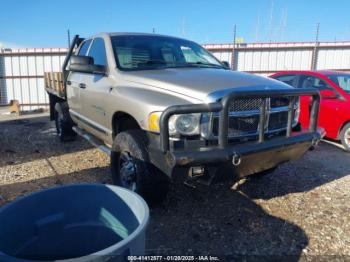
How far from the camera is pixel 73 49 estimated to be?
5.88 m

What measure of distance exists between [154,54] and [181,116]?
64.4 inches

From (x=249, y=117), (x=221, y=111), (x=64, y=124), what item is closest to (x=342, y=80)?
(x=249, y=117)

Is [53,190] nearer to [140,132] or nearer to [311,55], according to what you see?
[140,132]

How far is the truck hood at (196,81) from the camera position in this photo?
2902mm

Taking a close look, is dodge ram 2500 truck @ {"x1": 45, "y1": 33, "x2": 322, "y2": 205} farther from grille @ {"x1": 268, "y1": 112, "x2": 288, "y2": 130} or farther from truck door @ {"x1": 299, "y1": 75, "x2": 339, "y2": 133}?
truck door @ {"x1": 299, "y1": 75, "x2": 339, "y2": 133}

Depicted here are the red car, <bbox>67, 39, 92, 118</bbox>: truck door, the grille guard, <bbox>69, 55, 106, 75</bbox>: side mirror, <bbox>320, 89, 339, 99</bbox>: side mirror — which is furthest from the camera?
<bbox>320, 89, 339, 99</bbox>: side mirror

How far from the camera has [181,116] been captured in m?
2.75

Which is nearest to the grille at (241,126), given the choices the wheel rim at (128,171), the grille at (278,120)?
the grille at (278,120)

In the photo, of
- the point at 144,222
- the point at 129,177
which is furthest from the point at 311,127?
the point at 144,222

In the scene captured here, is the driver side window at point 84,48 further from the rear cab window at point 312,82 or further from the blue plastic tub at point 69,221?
the rear cab window at point 312,82

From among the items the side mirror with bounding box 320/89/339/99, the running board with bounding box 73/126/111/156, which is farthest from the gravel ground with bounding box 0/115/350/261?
the side mirror with bounding box 320/89/339/99

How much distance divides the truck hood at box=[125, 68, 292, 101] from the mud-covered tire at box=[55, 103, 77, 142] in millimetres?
3083

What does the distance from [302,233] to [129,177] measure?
5.99 feet

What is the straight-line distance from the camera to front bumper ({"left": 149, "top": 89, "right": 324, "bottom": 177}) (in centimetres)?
255
